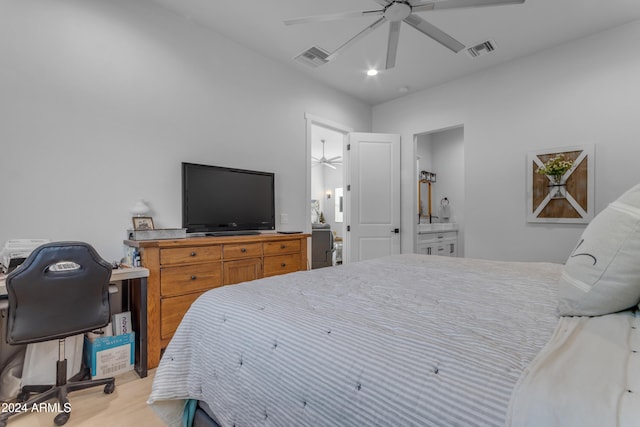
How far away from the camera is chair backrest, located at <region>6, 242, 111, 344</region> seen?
157 centimetres

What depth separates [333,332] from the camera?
2.87ft

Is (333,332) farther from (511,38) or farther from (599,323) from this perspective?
(511,38)

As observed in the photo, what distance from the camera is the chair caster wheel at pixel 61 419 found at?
160cm

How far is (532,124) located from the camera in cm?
337

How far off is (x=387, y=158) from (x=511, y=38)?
191 centimetres

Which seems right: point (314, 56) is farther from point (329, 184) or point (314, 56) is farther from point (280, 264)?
point (329, 184)

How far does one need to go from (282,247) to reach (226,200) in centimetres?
70

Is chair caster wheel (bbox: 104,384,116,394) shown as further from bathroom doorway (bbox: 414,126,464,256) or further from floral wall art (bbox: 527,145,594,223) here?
bathroom doorway (bbox: 414,126,464,256)

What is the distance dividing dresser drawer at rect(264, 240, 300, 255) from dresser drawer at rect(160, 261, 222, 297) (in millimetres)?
495

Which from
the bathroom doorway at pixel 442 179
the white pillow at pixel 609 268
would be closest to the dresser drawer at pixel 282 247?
the white pillow at pixel 609 268

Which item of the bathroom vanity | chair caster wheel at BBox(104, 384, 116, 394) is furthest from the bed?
the bathroom vanity

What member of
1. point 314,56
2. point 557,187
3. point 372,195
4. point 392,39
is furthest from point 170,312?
point 557,187

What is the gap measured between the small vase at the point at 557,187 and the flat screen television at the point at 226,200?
2936mm

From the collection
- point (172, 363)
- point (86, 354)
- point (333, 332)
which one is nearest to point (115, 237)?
point (86, 354)
